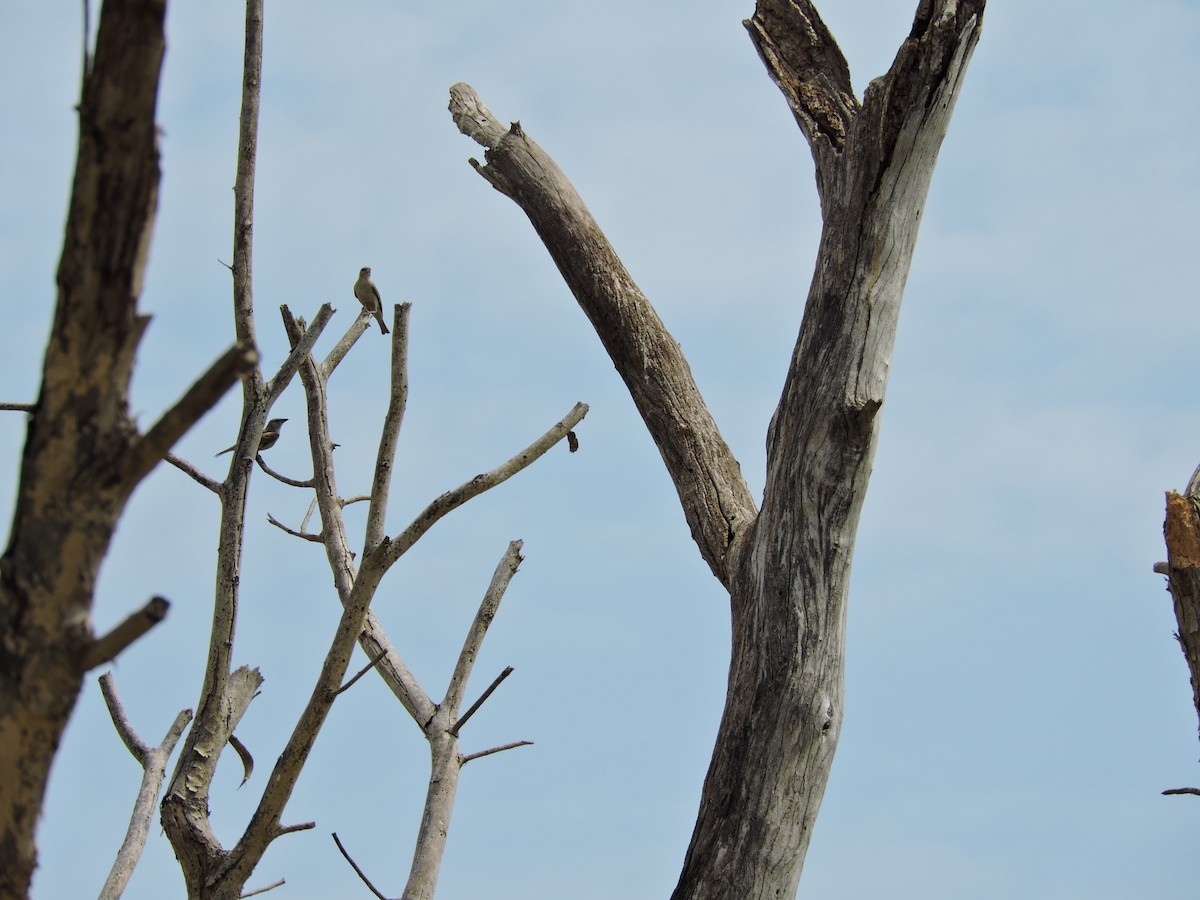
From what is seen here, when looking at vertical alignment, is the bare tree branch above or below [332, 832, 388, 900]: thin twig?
above

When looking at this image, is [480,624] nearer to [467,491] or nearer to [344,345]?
[344,345]

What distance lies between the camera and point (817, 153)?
3773 mm

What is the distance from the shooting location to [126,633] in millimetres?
1430

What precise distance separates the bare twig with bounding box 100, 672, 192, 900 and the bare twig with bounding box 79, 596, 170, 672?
257 centimetres

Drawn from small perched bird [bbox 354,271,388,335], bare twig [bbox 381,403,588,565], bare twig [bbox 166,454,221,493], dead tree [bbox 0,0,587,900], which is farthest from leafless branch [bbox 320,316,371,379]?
dead tree [bbox 0,0,587,900]

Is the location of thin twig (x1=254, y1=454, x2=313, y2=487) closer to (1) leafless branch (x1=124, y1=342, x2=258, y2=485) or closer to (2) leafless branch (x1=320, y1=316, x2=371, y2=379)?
(2) leafless branch (x1=320, y1=316, x2=371, y2=379)

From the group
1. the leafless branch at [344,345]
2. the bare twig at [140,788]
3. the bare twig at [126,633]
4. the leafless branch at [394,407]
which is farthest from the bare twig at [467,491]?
the bare twig at [140,788]

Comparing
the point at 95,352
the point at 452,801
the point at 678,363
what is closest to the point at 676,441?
A: the point at 678,363

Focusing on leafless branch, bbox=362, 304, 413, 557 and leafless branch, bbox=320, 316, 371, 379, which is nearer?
leafless branch, bbox=362, 304, 413, 557

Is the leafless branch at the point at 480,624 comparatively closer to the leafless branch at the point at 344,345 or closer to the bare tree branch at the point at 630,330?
the bare tree branch at the point at 630,330

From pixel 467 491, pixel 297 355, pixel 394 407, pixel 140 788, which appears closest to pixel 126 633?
pixel 467 491

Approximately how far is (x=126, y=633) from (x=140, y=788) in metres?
2.85

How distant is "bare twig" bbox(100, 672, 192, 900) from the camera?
3824 mm

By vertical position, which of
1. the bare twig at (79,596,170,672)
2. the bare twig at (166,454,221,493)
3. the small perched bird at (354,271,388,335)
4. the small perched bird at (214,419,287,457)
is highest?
the small perched bird at (354,271,388,335)
